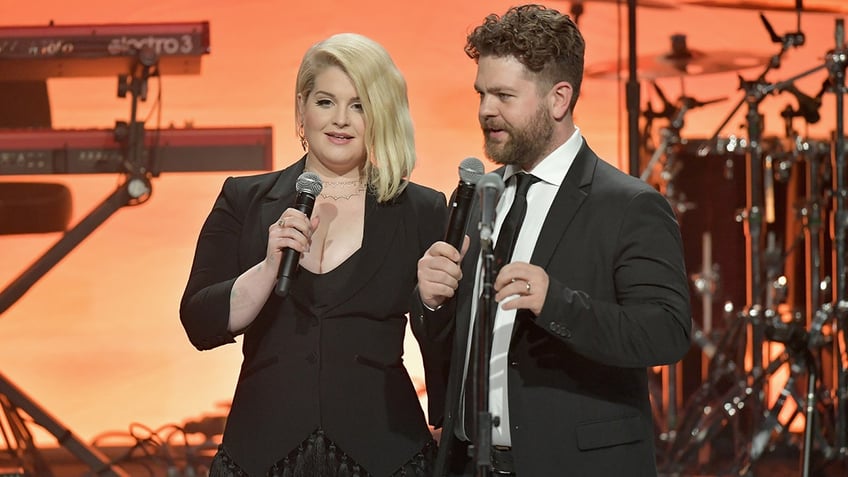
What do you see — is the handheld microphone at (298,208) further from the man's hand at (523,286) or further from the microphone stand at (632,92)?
the microphone stand at (632,92)

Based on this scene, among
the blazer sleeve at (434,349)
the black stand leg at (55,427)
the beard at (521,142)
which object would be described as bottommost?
the black stand leg at (55,427)

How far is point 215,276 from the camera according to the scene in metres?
2.10

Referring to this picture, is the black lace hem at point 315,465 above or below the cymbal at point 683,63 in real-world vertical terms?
below

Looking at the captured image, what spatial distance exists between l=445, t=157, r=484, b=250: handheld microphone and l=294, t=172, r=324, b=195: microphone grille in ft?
0.88

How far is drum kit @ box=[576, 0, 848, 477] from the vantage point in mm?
4508

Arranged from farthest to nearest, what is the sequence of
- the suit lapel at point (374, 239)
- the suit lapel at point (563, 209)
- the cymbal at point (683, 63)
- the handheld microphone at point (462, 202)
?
the cymbal at point (683, 63)
the suit lapel at point (374, 239)
the suit lapel at point (563, 209)
the handheld microphone at point (462, 202)

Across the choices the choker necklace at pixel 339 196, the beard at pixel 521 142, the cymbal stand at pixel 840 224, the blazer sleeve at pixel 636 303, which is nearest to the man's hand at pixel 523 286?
the blazer sleeve at pixel 636 303

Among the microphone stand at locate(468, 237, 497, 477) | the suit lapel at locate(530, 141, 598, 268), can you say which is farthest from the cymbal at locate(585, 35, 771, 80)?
the microphone stand at locate(468, 237, 497, 477)


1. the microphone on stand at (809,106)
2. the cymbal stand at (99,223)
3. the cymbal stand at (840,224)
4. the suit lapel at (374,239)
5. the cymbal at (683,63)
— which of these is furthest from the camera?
the cymbal at (683,63)

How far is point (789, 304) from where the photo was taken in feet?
17.4

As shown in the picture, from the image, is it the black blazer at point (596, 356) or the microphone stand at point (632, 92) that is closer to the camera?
the black blazer at point (596, 356)

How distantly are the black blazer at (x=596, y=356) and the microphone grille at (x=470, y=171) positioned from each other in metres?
0.17

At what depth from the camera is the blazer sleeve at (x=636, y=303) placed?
180 centimetres

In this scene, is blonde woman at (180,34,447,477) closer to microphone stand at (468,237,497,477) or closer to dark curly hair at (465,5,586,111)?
dark curly hair at (465,5,586,111)
